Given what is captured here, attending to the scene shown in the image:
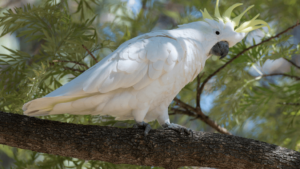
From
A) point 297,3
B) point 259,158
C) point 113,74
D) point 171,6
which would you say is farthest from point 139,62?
point 171,6

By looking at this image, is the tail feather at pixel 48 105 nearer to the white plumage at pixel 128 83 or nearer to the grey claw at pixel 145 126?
the white plumage at pixel 128 83

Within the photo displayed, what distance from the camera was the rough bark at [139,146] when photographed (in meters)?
1.41

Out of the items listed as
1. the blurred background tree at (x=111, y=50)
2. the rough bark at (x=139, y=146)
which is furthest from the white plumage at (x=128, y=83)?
the blurred background tree at (x=111, y=50)

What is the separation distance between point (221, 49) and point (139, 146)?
2.78 feet

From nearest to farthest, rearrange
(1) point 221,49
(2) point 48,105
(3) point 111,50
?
(2) point 48,105, (1) point 221,49, (3) point 111,50

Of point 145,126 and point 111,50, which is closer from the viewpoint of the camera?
point 145,126

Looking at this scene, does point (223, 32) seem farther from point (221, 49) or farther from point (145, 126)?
point (145, 126)

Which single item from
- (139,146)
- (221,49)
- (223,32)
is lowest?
(139,146)

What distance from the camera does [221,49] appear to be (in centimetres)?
177

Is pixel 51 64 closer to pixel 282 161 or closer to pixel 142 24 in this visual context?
pixel 142 24

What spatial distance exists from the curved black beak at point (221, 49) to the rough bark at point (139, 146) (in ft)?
1.94

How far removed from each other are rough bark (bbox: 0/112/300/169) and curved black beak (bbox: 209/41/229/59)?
23.3 inches

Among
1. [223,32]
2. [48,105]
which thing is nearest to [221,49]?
[223,32]

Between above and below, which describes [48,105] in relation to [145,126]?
above
